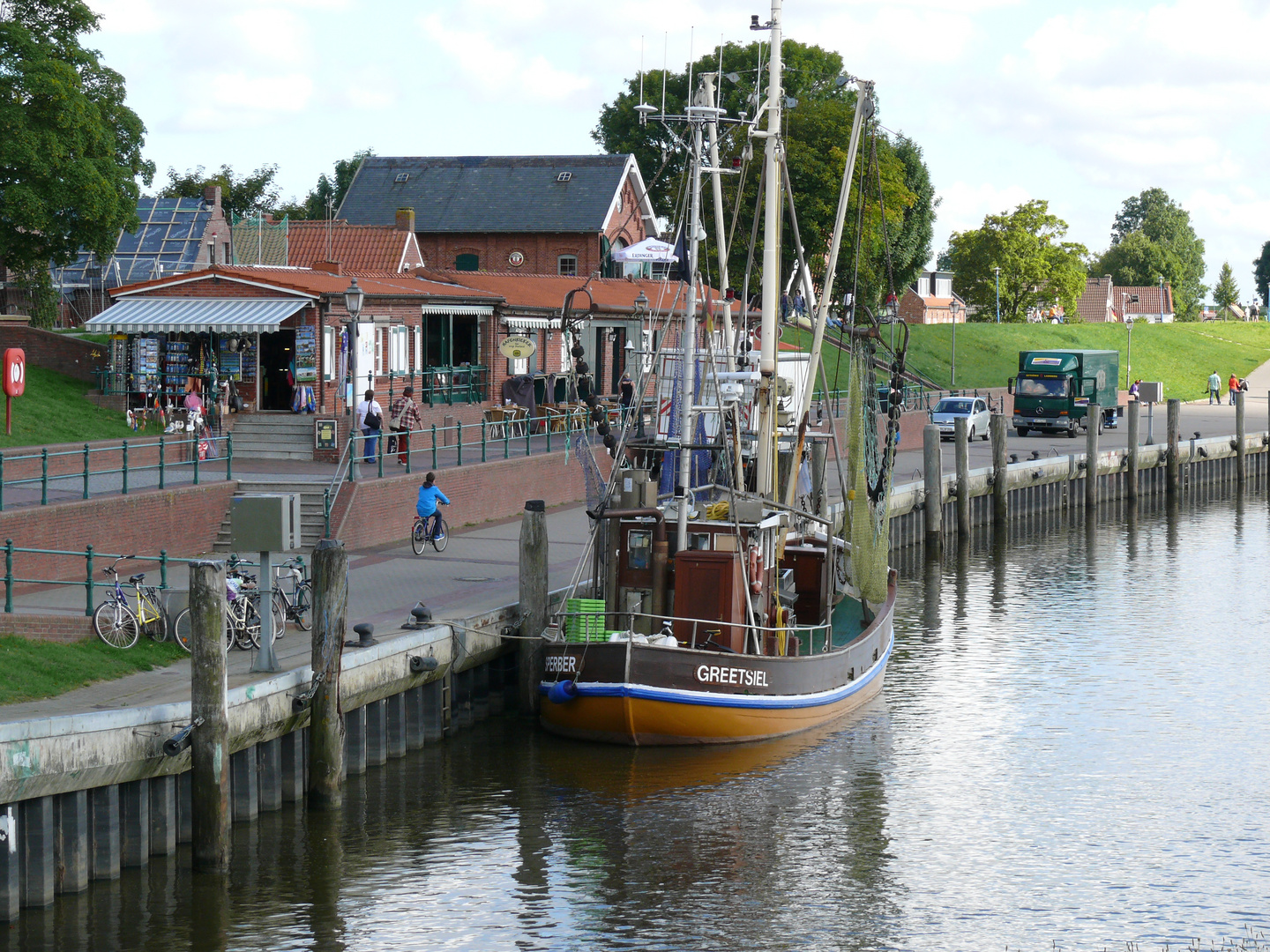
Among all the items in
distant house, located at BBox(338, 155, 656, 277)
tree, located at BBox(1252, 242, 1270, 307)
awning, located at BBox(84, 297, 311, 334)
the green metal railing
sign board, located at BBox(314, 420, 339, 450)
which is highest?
tree, located at BBox(1252, 242, 1270, 307)

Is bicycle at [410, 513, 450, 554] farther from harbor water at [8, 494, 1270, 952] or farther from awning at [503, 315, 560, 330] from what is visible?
awning at [503, 315, 560, 330]

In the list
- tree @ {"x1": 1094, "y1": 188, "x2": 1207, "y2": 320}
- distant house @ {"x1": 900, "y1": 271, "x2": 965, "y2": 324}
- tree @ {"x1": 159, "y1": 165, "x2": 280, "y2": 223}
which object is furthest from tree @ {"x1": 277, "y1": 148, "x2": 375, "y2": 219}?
tree @ {"x1": 1094, "y1": 188, "x2": 1207, "y2": 320}

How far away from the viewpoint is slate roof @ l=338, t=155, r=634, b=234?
216 ft

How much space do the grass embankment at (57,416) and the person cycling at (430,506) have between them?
9.82 meters

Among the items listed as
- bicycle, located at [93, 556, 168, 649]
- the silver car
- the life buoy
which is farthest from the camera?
the silver car

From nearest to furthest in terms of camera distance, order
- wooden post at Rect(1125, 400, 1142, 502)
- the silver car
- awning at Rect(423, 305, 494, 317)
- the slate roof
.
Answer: awning at Rect(423, 305, 494, 317)
wooden post at Rect(1125, 400, 1142, 502)
the silver car
the slate roof

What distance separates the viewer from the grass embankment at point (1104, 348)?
86500 millimetres

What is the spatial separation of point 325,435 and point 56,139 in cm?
1447

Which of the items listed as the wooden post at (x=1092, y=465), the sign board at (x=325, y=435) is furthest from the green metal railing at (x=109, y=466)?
the wooden post at (x=1092, y=465)

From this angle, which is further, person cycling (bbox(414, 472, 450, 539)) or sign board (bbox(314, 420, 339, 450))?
sign board (bbox(314, 420, 339, 450))

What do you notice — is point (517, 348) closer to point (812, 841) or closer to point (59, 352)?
point (59, 352)

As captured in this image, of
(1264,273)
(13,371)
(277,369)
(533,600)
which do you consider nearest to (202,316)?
(277,369)

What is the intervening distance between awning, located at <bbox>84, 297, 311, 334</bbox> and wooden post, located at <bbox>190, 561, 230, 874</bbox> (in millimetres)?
21982

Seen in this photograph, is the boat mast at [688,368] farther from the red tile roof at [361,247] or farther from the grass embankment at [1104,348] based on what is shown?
the grass embankment at [1104,348]
